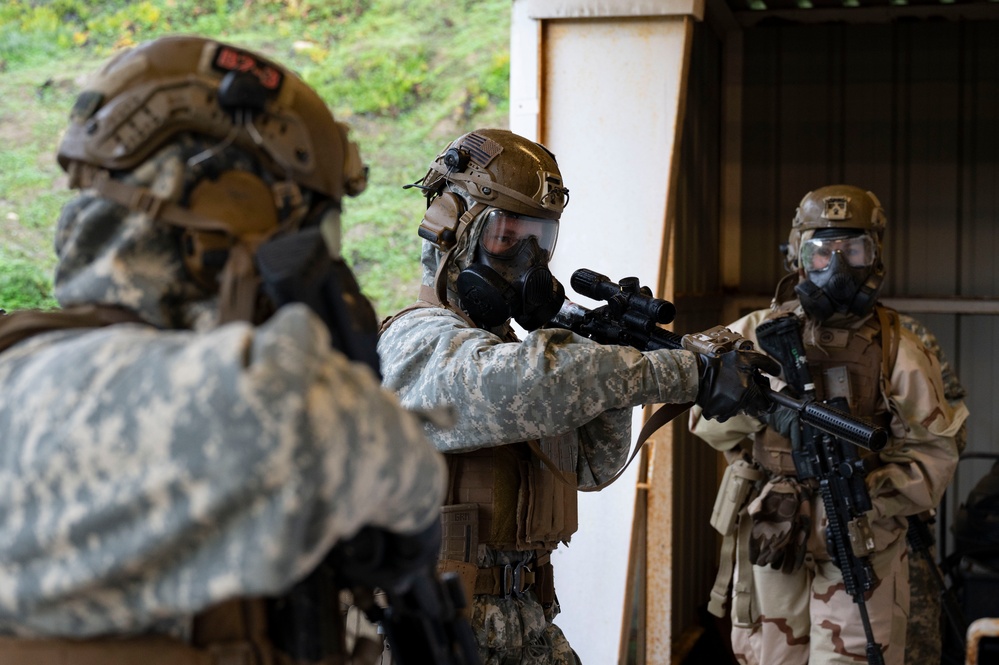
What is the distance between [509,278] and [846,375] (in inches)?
79.5

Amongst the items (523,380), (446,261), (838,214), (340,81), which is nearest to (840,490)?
(838,214)

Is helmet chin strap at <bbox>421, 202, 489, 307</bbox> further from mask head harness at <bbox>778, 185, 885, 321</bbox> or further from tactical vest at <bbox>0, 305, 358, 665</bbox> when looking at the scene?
mask head harness at <bbox>778, 185, 885, 321</bbox>

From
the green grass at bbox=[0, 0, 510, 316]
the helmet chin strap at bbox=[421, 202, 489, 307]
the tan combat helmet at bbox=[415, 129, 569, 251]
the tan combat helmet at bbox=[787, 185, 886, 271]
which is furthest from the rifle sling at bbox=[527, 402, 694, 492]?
the green grass at bbox=[0, 0, 510, 316]

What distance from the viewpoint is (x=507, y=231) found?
8.93 feet

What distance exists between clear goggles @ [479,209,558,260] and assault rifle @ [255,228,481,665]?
4.20ft

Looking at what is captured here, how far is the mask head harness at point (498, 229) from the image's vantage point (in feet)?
8.68

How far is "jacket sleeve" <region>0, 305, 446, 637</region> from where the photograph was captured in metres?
1.00

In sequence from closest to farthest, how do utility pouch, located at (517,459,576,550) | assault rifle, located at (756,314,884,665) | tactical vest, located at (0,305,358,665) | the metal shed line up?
tactical vest, located at (0,305,358,665)
utility pouch, located at (517,459,576,550)
assault rifle, located at (756,314,884,665)
the metal shed

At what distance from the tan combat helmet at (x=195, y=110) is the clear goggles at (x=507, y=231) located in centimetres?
128

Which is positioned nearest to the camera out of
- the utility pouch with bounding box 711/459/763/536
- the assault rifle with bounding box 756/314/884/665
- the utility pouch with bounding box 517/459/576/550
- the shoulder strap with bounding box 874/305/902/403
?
the utility pouch with bounding box 517/459/576/550

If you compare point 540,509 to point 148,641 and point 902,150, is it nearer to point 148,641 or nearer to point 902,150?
point 148,641

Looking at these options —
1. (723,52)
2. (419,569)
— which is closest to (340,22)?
(723,52)

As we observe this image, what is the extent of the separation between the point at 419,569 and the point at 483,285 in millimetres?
1320

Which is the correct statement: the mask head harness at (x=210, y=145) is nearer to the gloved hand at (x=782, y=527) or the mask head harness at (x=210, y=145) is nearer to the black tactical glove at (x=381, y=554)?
the black tactical glove at (x=381, y=554)
